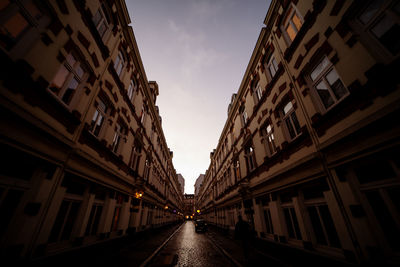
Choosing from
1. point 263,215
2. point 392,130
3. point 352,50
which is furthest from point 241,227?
point 352,50

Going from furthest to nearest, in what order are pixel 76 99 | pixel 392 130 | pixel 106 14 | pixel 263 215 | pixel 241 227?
1. pixel 263 215
2. pixel 106 14
3. pixel 241 227
4. pixel 76 99
5. pixel 392 130

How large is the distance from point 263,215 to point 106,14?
49.9ft

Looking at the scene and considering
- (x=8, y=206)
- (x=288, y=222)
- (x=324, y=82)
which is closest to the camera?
(x=8, y=206)

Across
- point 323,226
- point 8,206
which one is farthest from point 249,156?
point 8,206

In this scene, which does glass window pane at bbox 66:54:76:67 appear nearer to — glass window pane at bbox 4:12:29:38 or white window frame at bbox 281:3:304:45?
glass window pane at bbox 4:12:29:38

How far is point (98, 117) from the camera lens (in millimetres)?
7336

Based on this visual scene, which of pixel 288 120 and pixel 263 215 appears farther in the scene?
pixel 263 215

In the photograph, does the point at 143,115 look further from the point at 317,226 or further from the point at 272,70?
the point at 317,226

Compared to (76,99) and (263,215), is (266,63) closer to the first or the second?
(263,215)

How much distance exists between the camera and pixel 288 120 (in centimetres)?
769

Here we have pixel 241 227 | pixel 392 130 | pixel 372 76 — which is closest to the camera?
pixel 392 130

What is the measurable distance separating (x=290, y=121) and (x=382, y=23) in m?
4.23

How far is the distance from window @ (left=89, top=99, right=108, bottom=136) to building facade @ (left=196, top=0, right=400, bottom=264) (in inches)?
370

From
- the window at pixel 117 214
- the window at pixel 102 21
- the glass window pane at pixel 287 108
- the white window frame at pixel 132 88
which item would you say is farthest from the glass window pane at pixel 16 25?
the glass window pane at pixel 287 108
